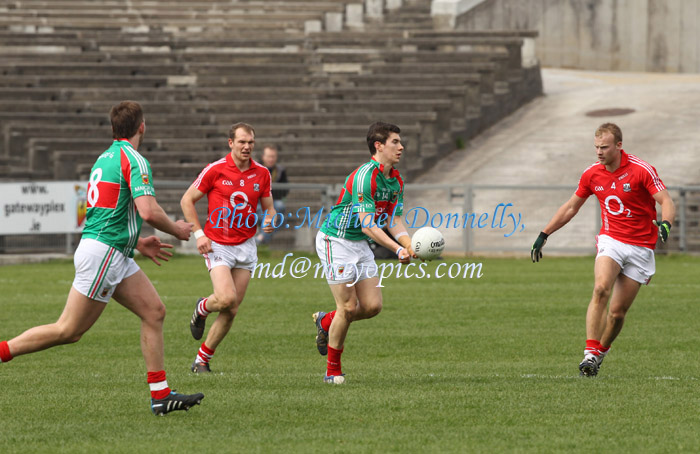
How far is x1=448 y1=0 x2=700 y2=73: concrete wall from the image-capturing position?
131 feet

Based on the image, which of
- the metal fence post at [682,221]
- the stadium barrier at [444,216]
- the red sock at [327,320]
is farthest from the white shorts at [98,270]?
the metal fence post at [682,221]

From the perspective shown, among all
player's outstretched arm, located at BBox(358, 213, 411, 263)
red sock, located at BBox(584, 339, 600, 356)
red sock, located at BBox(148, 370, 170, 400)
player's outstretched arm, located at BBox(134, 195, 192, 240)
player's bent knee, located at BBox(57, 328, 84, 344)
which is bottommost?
red sock, located at BBox(584, 339, 600, 356)

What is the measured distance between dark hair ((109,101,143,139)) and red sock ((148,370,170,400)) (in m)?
1.67

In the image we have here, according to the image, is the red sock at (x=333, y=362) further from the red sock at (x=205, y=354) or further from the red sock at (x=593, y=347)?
the red sock at (x=593, y=347)

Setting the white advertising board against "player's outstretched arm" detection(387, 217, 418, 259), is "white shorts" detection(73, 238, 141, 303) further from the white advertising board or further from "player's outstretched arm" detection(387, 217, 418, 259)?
the white advertising board

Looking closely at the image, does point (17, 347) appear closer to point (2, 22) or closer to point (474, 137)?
point (474, 137)

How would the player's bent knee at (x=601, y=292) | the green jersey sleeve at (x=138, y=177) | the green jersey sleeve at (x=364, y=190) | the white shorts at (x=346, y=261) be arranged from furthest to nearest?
the player's bent knee at (x=601, y=292) < the white shorts at (x=346, y=261) < the green jersey sleeve at (x=364, y=190) < the green jersey sleeve at (x=138, y=177)

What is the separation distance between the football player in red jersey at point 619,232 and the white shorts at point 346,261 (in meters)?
1.62

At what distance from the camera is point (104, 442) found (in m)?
6.93

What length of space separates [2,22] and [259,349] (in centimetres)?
2624

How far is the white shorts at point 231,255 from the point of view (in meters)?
10.3

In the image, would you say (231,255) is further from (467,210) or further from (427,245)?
(467,210)

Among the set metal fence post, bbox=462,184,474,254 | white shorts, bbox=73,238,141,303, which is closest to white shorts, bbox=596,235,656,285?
white shorts, bbox=73,238,141,303

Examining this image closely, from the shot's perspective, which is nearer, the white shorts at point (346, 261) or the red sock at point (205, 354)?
the white shorts at point (346, 261)
